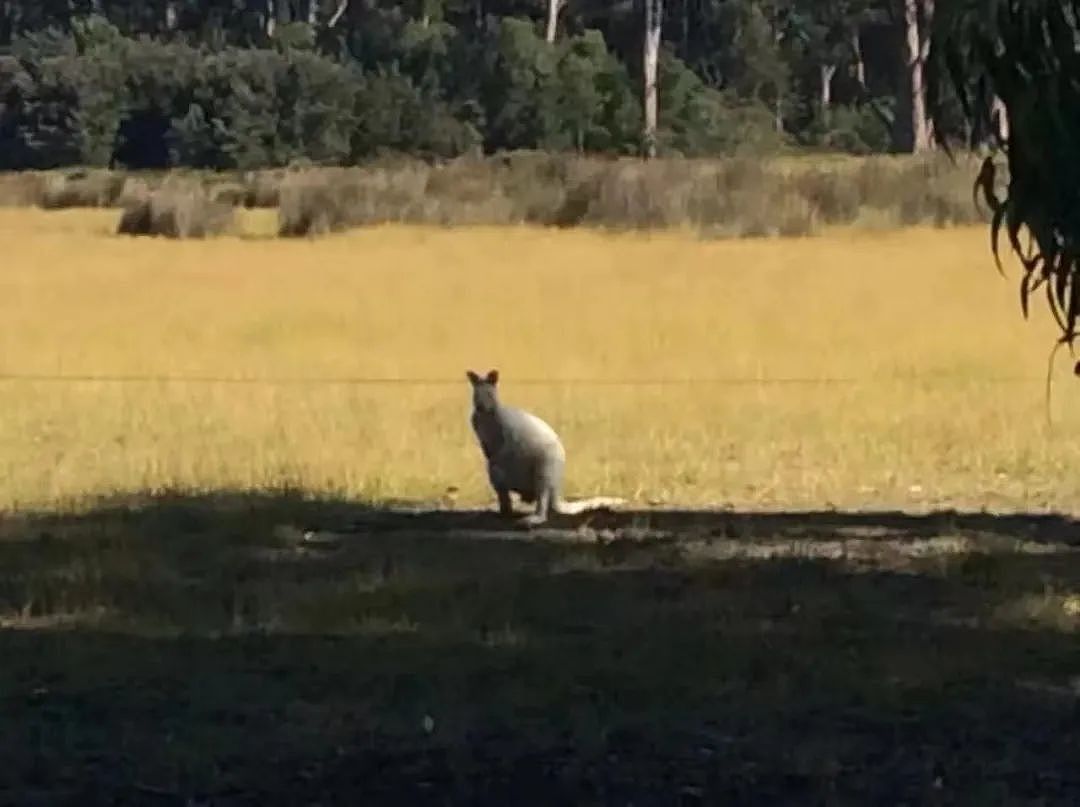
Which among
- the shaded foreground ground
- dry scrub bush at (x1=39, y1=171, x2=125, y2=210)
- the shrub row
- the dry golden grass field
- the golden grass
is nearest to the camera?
the shaded foreground ground

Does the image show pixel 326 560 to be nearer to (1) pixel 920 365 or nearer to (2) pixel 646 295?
(1) pixel 920 365

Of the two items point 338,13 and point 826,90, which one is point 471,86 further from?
point 338,13

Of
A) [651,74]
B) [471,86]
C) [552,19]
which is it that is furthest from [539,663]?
[552,19]

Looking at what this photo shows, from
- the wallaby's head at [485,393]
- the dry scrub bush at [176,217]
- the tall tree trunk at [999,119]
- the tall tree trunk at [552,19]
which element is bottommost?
the wallaby's head at [485,393]

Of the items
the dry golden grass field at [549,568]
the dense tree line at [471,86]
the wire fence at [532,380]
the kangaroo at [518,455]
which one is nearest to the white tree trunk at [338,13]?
the dense tree line at [471,86]

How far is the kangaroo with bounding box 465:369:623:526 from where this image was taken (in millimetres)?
11359

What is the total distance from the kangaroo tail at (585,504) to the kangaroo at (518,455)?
0.01 metres

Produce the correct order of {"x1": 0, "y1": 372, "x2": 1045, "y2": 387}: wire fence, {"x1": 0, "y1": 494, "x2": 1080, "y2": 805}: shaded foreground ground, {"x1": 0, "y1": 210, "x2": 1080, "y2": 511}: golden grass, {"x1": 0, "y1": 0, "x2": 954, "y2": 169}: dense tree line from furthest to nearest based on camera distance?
1. {"x1": 0, "y1": 0, "x2": 954, "y2": 169}: dense tree line
2. {"x1": 0, "y1": 372, "x2": 1045, "y2": 387}: wire fence
3. {"x1": 0, "y1": 210, "x2": 1080, "y2": 511}: golden grass
4. {"x1": 0, "y1": 494, "x2": 1080, "y2": 805}: shaded foreground ground

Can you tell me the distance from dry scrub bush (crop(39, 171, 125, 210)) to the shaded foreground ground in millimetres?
33916

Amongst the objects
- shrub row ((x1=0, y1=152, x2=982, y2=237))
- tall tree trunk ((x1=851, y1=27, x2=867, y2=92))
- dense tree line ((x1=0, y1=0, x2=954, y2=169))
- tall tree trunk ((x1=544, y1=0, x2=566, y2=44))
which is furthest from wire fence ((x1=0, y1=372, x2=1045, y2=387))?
tall tree trunk ((x1=851, y1=27, x2=867, y2=92))

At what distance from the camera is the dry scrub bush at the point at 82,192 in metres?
44.7

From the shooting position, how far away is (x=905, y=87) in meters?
55.3

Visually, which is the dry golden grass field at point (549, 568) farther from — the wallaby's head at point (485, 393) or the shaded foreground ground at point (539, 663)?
the wallaby's head at point (485, 393)

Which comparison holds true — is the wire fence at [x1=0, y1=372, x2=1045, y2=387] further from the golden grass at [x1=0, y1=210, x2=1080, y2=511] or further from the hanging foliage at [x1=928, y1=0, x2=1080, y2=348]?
the hanging foliage at [x1=928, y1=0, x2=1080, y2=348]
